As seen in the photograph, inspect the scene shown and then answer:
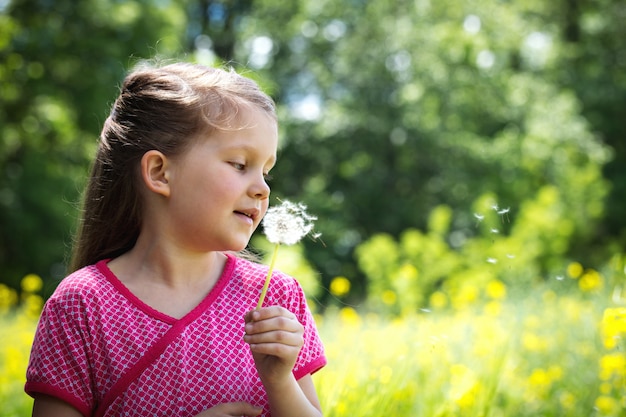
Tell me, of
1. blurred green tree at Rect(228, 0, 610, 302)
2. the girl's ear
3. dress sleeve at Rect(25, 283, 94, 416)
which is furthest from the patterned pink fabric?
blurred green tree at Rect(228, 0, 610, 302)

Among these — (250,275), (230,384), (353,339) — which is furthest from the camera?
(353,339)

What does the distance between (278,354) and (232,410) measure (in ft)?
0.60

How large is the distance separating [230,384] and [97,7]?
52.3 feet

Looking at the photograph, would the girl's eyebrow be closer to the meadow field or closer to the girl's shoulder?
the girl's shoulder

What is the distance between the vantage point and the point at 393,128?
18562 millimetres

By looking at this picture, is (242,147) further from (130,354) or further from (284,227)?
(130,354)

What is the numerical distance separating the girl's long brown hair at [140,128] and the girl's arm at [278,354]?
450 mm

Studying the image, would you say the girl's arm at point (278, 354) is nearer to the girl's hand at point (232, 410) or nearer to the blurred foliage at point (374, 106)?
the girl's hand at point (232, 410)

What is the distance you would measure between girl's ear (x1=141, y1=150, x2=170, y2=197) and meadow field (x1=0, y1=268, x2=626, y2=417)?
2.80 feet

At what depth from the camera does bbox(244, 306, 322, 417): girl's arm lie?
138cm

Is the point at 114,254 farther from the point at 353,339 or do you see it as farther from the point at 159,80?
the point at 353,339

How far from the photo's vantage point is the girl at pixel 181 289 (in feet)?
4.92

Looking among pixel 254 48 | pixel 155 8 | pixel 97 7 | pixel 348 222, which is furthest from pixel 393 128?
pixel 97 7

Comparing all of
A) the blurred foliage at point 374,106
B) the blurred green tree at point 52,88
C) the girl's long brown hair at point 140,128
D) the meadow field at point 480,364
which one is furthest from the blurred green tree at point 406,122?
the girl's long brown hair at point 140,128
